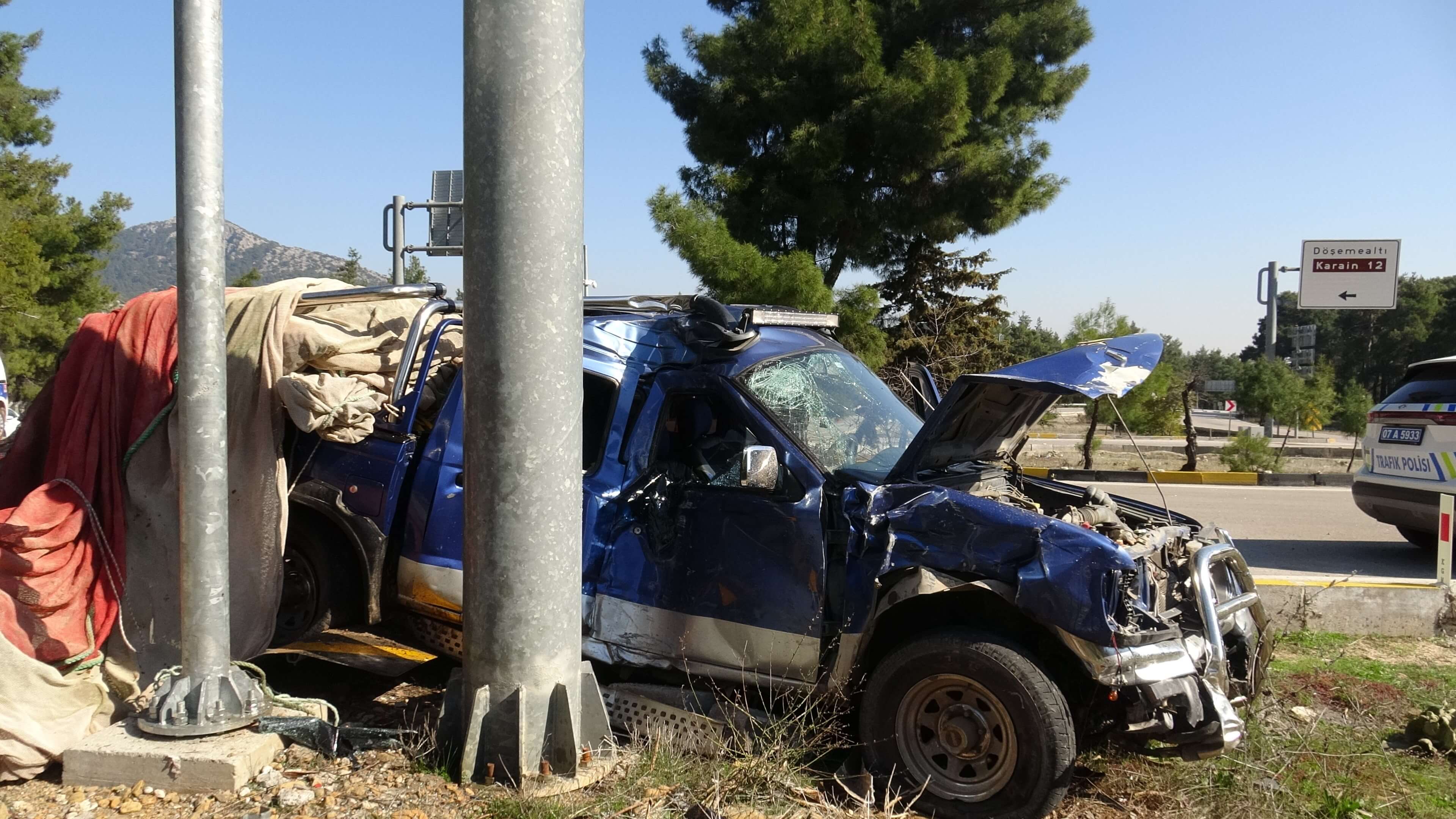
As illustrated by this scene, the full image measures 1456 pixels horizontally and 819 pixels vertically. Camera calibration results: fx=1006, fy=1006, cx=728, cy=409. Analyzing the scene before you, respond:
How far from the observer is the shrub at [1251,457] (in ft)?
60.0

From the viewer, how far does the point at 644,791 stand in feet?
11.7

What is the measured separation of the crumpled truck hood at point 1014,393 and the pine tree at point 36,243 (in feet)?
86.7

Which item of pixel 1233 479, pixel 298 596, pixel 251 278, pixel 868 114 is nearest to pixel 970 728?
pixel 298 596

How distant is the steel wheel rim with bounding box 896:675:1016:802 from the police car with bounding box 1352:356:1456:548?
6531mm

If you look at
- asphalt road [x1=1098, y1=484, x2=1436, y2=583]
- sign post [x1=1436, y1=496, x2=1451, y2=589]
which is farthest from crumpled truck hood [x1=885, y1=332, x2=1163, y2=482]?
sign post [x1=1436, y1=496, x2=1451, y2=589]

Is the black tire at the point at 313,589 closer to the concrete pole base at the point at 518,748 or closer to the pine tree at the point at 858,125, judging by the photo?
the concrete pole base at the point at 518,748

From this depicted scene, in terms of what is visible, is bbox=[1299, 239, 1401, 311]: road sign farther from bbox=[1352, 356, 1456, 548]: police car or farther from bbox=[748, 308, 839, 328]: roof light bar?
bbox=[748, 308, 839, 328]: roof light bar

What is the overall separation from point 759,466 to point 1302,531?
378 inches

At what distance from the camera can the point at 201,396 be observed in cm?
381

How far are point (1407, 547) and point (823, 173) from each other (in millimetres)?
9141

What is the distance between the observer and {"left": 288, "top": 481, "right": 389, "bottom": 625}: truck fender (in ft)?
16.0

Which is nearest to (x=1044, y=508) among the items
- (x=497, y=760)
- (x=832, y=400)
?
(x=832, y=400)

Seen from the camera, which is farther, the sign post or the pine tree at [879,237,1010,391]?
the pine tree at [879,237,1010,391]

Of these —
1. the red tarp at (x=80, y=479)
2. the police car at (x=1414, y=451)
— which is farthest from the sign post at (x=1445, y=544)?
the red tarp at (x=80, y=479)
